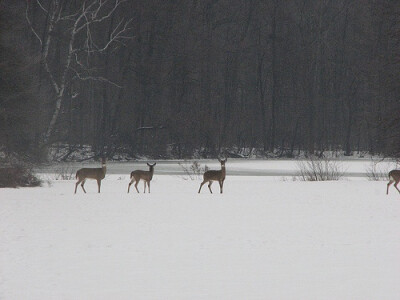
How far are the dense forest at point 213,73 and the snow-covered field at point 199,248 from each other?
23367 mm

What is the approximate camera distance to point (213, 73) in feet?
185

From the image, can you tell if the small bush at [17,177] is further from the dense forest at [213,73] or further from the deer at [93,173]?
the dense forest at [213,73]

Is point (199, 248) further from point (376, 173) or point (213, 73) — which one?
point (213, 73)

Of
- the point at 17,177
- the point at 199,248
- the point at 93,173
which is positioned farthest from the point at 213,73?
the point at 199,248

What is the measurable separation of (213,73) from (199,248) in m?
46.6

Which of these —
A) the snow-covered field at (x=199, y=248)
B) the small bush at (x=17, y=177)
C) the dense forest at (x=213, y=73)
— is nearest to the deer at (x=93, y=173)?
the snow-covered field at (x=199, y=248)

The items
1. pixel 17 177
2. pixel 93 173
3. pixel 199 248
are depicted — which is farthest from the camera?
pixel 17 177

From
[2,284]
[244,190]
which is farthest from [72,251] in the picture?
[244,190]

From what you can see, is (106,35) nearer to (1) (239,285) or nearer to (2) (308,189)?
(2) (308,189)

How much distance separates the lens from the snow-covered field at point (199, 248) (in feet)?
25.1

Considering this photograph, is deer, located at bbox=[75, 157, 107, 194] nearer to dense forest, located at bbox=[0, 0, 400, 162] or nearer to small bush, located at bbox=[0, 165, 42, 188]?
small bush, located at bbox=[0, 165, 42, 188]

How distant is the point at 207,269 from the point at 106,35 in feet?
137

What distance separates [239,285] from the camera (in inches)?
307

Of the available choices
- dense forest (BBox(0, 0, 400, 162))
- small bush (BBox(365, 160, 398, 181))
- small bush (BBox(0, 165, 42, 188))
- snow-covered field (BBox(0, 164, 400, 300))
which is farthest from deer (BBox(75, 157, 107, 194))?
dense forest (BBox(0, 0, 400, 162))
